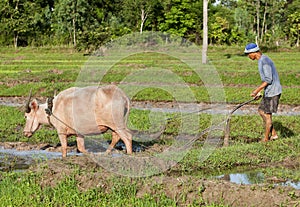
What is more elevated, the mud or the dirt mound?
the dirt mound

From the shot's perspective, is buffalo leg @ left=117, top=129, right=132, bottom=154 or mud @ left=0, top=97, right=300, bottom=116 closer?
buffalo leg @ left=117, top=129, right=132, bottom=154

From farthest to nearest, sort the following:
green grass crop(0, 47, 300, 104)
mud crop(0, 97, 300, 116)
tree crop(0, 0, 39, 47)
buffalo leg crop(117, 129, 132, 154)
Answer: tree crop(0, 0, 39, 47) < green grass crop(0, 47, 300, 104) < mud crop(0, 97, 300, 116) < buffalo leg crop(117, 129, 132, 154)

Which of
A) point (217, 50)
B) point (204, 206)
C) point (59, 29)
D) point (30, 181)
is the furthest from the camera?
point (59, 29)

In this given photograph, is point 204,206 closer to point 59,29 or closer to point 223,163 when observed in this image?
point 223,163

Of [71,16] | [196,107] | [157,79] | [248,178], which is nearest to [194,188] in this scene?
[248,178]

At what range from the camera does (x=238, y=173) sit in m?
6.85

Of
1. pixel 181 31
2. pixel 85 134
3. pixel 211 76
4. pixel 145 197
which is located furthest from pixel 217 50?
pixel 145 197

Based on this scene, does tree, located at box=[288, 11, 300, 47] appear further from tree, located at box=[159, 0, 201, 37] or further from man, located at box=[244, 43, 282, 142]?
man, located at box=[244, 43, 282, 142]

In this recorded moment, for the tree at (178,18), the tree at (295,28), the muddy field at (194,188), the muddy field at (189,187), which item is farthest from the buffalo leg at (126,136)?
the tree at (178,18)

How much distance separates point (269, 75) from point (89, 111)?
2.87m

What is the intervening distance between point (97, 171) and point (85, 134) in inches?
57.9

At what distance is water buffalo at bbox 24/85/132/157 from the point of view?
728 centimetres

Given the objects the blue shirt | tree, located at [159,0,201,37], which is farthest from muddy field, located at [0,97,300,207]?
tree, located at [159,0,201,37]

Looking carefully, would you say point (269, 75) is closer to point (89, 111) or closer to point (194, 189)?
point (89, 111)
